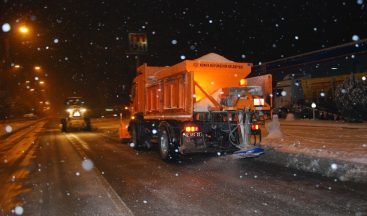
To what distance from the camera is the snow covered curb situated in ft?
27.6

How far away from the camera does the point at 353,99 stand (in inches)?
882

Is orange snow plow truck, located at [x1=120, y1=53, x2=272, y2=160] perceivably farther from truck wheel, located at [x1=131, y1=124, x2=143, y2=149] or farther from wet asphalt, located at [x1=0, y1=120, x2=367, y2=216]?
truck wheel, located at [x1=131, y1=124, x2=143, y2=149]

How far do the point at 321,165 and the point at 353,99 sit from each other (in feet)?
48.1

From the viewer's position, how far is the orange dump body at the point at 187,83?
10812 mm

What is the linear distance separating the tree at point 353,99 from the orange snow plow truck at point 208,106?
12.9 metres

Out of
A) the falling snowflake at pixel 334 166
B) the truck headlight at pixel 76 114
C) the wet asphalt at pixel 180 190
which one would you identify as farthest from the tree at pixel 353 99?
the truck headlight at pixel 76 114

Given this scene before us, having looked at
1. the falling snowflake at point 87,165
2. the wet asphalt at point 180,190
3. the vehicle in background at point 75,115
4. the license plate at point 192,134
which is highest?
the vehicle in background at point 75,115

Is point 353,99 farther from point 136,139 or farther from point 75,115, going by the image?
point 75,115

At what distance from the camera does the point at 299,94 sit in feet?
116

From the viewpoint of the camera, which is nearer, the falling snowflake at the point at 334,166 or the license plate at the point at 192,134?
the falling snowflake at the point at 334,166

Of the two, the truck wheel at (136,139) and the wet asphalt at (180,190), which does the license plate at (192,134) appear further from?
the truck wheel at (136,139)

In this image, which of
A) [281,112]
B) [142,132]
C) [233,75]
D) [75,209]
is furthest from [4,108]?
[75,209]

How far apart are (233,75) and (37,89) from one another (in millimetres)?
115143

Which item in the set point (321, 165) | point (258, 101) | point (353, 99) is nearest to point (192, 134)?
point (258, 101)
